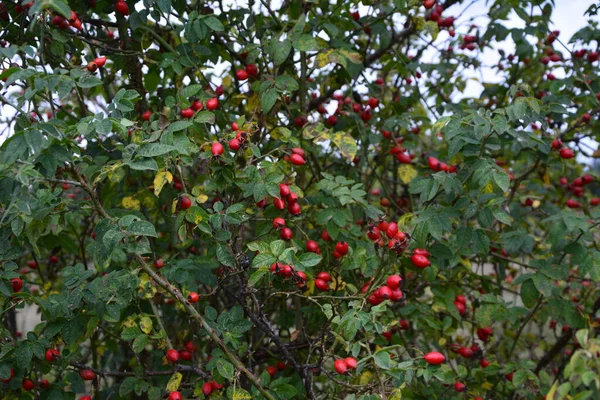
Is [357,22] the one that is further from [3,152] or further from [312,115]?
[3,152]

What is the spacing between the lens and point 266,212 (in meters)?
2.33

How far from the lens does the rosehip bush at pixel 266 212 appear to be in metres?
1.84

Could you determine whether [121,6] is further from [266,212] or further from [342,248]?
[342,248]

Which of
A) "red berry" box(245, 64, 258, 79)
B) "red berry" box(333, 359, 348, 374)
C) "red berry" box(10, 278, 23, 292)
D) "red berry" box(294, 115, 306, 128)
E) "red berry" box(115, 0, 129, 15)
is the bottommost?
"red berry" box(333, 359, 348, 374)

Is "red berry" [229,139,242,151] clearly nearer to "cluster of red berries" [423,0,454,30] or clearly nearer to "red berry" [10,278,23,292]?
"red berry" [10,278,23,292]

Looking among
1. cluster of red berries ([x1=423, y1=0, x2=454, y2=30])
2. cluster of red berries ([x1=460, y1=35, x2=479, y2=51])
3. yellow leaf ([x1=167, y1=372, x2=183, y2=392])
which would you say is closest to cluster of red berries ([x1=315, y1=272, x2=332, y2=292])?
yellow leaf ([x1=167, y1=372, x2=183, y2=392])

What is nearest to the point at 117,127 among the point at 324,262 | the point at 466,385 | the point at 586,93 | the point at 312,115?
the point at 324,262

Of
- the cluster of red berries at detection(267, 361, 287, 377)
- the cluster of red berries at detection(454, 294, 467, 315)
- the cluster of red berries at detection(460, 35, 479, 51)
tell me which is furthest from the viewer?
the cluster of red berries at detection(460, 35, 479, 51)

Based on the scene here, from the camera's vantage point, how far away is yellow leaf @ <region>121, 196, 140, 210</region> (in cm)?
259

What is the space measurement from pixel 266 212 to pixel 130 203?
613mm

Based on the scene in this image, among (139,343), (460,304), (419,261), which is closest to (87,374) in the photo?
(139,343)

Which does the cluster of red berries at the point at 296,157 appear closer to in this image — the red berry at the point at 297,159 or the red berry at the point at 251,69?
the red berry at the point at 297,159

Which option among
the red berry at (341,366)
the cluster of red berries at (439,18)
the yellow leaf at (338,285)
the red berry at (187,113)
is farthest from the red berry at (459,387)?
the cluster of red berries at (439,18)

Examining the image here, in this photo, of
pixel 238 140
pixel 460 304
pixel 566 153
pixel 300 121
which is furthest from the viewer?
pixel 566 153
